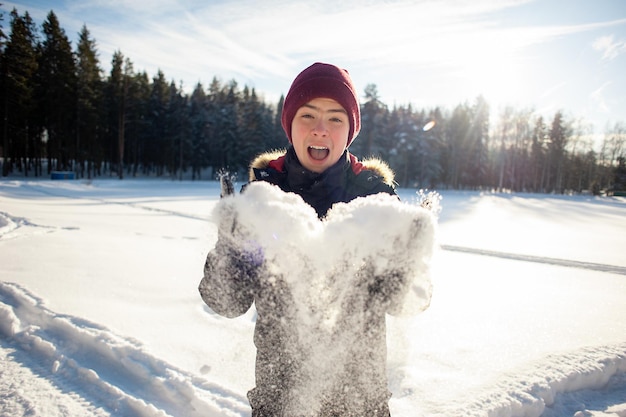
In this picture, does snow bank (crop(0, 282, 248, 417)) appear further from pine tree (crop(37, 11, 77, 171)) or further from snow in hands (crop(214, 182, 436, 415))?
pine tree (crop(37, 11, 77, 171))

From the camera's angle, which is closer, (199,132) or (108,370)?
(108,370)

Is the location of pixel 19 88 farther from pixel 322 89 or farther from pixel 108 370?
pixel 322 89

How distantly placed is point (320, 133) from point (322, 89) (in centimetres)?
20

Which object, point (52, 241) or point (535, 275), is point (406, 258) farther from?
point (52, 241)

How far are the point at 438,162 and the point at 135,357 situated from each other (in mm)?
44498

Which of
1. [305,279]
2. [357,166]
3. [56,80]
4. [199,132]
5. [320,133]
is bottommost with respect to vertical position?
[305,279]

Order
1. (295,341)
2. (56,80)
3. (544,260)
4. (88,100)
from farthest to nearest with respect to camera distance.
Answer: (88,100) → (56,80) → (544,260) → (295,341)

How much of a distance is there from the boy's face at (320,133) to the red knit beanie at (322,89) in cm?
3

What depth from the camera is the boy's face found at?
1457 mm

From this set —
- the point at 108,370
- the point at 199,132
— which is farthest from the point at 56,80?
the point at 108,370

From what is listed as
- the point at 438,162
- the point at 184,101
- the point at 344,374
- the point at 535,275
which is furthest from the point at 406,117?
the point at 344,374

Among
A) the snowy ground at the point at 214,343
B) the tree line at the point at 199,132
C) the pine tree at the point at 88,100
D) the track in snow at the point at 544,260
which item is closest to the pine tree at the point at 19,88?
the tree line at the point at 199,132

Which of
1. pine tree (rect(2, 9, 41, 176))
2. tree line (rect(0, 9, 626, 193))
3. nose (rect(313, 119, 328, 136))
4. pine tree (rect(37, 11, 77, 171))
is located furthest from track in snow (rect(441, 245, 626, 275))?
pine tree (rect(37, 11, 77, 171))

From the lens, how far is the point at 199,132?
39844 mm
